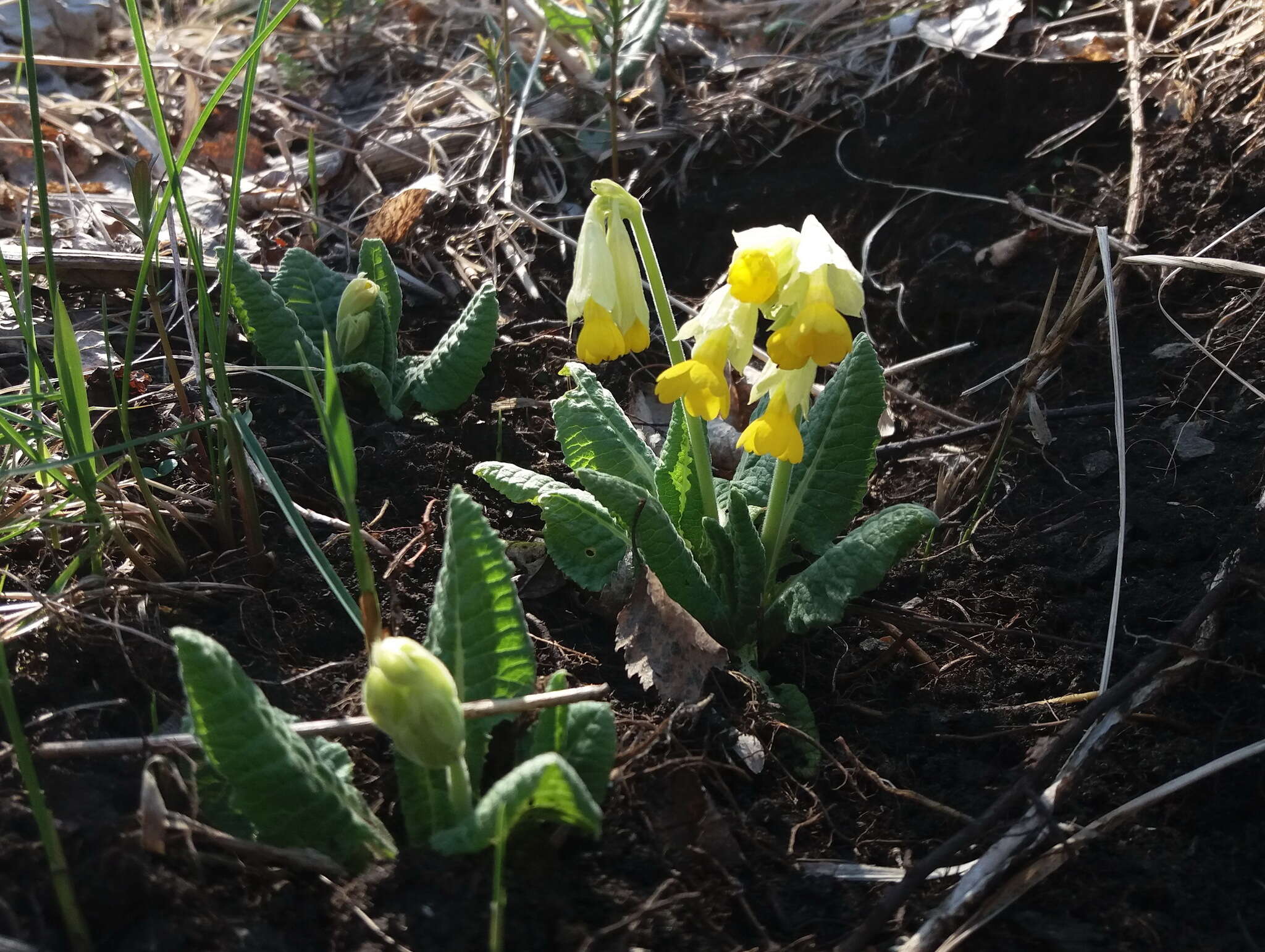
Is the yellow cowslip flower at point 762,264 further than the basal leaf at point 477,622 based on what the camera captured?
Yes

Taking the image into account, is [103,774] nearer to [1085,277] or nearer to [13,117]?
[1085,277]

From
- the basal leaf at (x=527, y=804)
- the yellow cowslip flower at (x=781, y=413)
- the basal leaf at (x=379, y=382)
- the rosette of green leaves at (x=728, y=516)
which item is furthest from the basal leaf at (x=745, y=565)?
the basal leaf at (x=379, y=382)

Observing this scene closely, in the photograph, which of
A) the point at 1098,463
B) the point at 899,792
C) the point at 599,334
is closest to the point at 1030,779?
the point at 899,792

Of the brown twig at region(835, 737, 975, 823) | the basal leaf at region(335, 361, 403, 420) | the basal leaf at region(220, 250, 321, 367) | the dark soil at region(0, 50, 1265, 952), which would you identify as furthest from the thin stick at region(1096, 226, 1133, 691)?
the basal leaf at region(220, 250, 321, 367)

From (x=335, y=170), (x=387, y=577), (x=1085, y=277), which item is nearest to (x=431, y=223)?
(x=335, y=170)

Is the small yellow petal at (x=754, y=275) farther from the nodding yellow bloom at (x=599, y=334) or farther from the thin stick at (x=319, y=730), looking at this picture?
the thin stick at (x=319, y=730)

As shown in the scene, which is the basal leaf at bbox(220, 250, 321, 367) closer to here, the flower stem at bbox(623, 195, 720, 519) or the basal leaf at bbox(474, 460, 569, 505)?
the basal leaf at bbox(474, 460, 569, 505)
